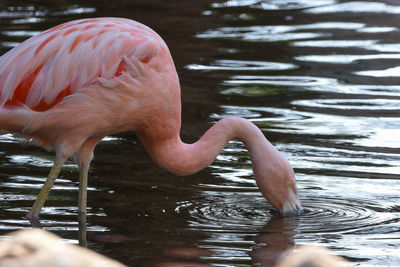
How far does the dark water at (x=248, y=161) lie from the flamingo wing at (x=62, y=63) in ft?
3.01

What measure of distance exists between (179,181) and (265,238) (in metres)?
1.60

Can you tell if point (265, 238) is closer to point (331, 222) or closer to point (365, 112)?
point (331, 222)

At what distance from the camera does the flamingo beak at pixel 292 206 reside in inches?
282

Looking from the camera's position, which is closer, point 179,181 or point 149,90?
point 149,90

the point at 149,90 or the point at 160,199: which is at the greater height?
the point at 149,90

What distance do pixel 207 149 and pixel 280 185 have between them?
603 mm

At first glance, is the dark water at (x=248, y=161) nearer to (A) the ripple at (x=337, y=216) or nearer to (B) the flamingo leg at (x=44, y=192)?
(A) the ripple at (x=337, y=216)

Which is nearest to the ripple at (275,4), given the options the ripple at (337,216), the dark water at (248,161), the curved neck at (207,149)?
the dark water at (248,161)

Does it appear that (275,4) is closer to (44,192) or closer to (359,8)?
(359,8)

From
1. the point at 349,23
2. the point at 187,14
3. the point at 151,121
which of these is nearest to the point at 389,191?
the point at 151,121

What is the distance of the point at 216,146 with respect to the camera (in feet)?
23.5

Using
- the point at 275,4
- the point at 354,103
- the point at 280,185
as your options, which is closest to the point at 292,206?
the point at 280,185

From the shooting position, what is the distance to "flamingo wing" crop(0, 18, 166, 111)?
6.74 meters

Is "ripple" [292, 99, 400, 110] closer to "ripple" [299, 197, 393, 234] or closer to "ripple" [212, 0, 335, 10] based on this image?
"ripple" [299, 197, 393, 234]
